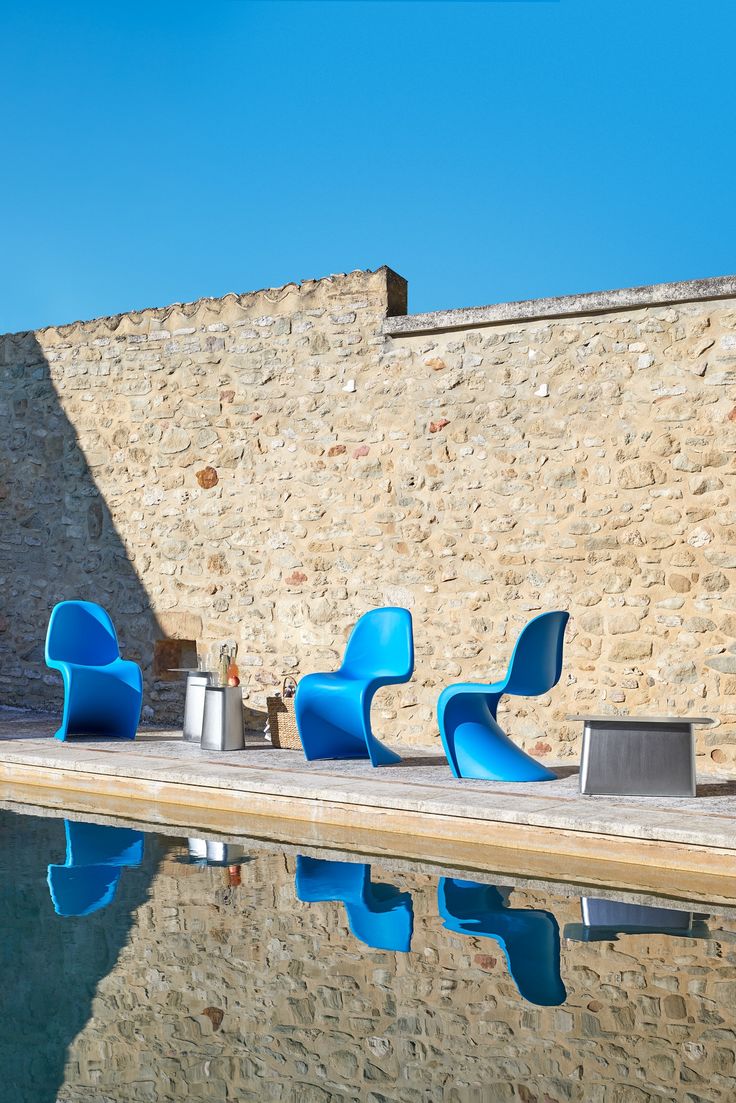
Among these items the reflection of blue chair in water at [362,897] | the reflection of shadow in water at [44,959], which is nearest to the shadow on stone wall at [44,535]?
the reflection of shadow in water at [44,959]

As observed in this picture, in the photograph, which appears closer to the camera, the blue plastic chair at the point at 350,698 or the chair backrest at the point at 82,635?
the blue plastic chair at the point at 350,698

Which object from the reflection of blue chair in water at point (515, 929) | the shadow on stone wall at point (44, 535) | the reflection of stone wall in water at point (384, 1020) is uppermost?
the shadow on stone wall at point (44, 535)

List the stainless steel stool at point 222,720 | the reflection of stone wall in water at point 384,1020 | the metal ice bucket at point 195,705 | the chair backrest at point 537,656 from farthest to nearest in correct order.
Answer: the metal ice bucket at point 195,705 → the stainless steel stool at point 222,720 → the chair backrest at point 537,656 → the reflection of stone wall in water at point 384,1020

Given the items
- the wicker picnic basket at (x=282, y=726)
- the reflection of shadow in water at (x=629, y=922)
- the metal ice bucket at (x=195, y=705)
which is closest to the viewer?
the reflection of shadow in water at (x=629, y=922)

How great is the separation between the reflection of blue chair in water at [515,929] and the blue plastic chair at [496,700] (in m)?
1.38

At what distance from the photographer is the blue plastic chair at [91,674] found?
243 inches

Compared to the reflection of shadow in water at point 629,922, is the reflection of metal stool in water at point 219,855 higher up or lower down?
higher up

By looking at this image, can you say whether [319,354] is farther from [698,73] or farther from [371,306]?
[698,73]

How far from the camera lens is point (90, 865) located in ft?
12.6

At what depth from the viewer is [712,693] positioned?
5.47 m

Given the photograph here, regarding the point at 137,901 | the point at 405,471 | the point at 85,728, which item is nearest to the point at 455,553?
the point at 405,471

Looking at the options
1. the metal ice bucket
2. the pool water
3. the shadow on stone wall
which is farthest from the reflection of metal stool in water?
the shadow on stone wall

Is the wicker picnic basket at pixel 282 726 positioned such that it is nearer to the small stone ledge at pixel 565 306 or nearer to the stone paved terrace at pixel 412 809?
the stone paved terrace at pixel 412 809

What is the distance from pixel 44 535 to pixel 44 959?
5.08 meters
